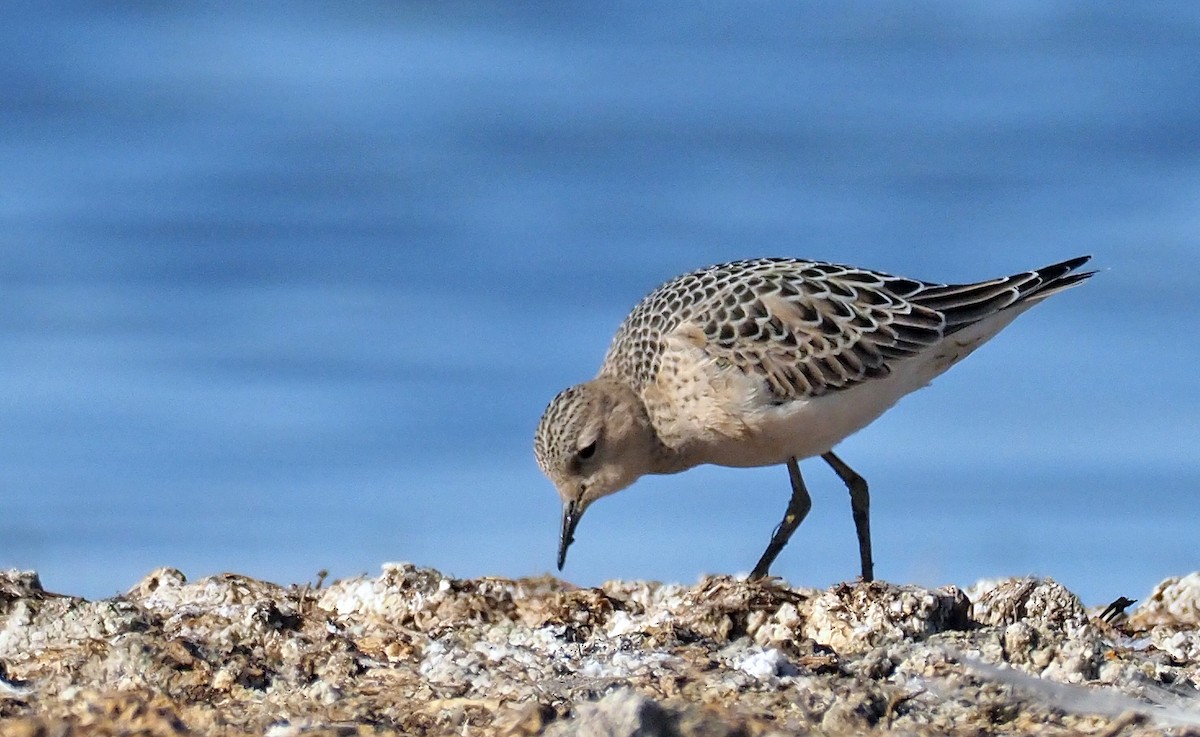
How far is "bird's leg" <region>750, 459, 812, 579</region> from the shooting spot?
1065 cm

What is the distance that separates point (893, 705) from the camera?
6.20 m

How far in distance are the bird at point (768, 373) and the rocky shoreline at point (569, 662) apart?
1.86 meters

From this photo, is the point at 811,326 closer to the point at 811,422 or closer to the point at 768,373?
the point at 768,373

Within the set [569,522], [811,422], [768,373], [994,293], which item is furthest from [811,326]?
[569,522]

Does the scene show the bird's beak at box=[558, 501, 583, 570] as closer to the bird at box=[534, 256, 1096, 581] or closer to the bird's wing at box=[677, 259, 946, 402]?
the bird at box=[534, 256, 1096, 581]

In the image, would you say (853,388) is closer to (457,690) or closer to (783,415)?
(783,415)

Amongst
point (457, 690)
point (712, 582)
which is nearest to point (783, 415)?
point (712, 582)

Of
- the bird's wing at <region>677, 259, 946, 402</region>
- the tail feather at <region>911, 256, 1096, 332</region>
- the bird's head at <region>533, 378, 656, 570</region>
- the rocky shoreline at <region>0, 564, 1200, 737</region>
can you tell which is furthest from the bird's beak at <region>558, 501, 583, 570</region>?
the tail feather at <region>911, 256, 1096, 332</region>

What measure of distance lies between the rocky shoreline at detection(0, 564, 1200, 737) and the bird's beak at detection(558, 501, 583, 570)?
1.78 metres

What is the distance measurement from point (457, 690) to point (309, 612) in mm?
1647

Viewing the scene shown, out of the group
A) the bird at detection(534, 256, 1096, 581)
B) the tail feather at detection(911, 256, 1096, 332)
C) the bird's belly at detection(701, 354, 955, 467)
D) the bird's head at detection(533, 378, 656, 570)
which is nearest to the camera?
the bird's belly at detection(701, 354, 955, 467)

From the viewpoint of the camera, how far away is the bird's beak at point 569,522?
34.6 ft

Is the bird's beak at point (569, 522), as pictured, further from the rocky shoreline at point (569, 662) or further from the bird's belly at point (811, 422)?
the rocky shoreline at point (569, 662)

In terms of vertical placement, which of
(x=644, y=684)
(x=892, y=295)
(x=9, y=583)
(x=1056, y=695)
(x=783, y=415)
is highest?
(x=892, y=295)
